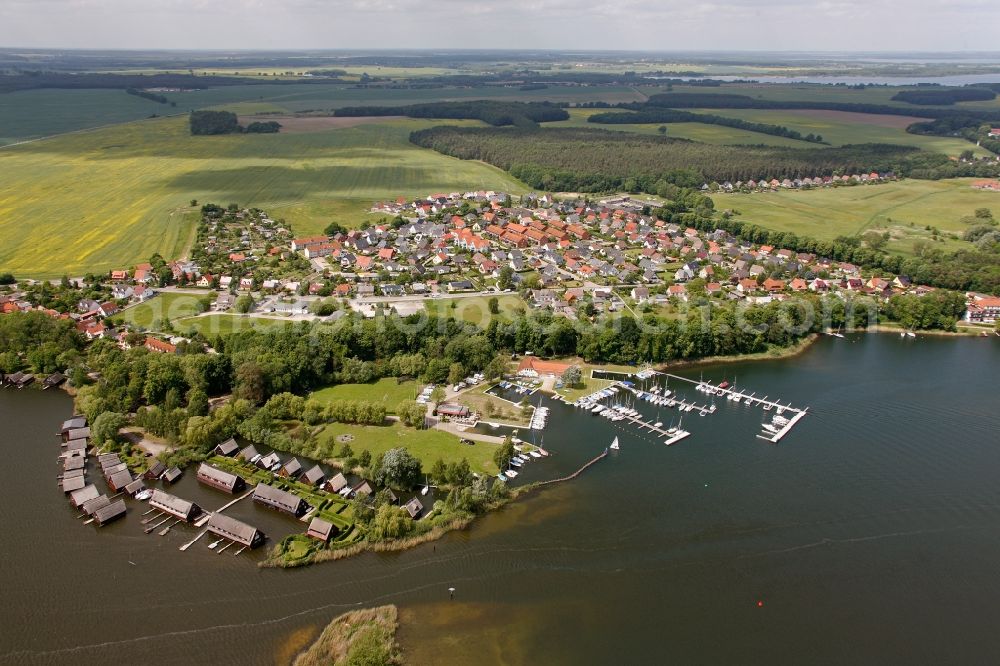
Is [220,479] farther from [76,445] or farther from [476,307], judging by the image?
[476,307]

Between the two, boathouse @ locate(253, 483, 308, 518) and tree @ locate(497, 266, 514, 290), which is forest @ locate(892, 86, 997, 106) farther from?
boathouse @ locate(253, 483, 308, 518)

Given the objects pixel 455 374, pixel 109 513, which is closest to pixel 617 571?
pixel 455 374

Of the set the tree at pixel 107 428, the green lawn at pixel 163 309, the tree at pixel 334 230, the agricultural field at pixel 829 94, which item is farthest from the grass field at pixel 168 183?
the agricultural field at pixel 829 94

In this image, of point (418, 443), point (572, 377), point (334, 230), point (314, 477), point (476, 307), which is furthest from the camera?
point (334, 230)

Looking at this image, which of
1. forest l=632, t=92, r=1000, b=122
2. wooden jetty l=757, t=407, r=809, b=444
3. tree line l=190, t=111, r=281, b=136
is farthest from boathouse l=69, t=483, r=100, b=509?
forest l=632, t=92, r=1000, b=122

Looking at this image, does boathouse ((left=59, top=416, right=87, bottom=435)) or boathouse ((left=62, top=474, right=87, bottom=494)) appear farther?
boathouse ((left=59, top=416, right=87, bottom=435))

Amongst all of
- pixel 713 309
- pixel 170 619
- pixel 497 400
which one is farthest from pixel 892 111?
pixel 170 619

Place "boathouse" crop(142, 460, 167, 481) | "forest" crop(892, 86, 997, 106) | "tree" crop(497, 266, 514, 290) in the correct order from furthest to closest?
"forest" crop(892, 86, 997, 106), "tree" crop(497, 266, 514, 290), "boathouse" crop(142, 460, 167, 481)
